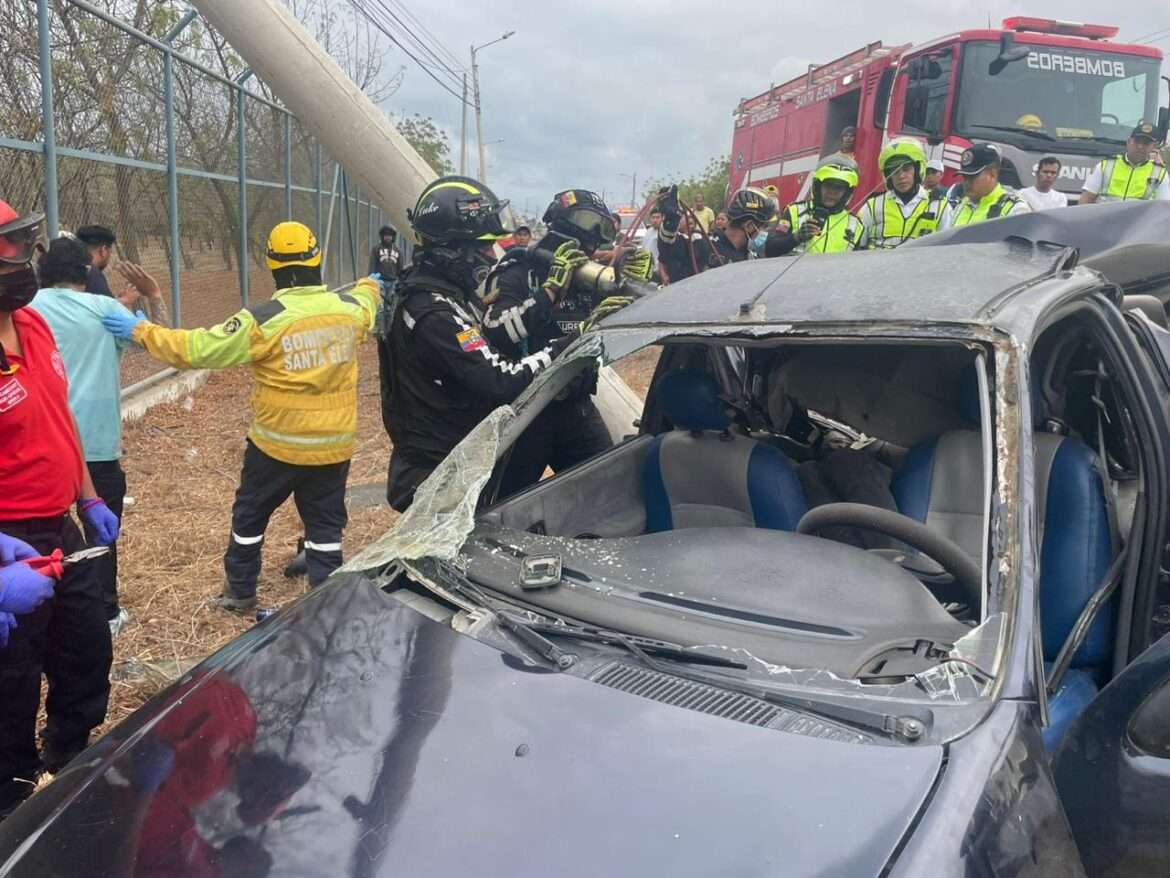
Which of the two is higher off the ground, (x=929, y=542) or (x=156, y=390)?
(x=929, y=542)

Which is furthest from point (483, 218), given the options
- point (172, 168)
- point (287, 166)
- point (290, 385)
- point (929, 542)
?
point (287, 166)

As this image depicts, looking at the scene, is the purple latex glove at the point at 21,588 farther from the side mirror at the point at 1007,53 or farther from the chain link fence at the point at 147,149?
the side mirror at the point at 1007,53

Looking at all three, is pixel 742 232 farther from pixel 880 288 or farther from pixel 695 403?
pixel 880 288

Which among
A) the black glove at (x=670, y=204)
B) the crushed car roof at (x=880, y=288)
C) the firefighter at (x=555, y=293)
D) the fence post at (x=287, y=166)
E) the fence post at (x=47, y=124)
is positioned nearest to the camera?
the crushed car roof at (x=880, y=288)

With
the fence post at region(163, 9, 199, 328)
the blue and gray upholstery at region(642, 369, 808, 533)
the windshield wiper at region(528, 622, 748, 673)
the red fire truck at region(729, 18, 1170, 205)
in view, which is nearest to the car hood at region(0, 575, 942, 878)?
the windshield wiper at region(528, 622, 748, 673)

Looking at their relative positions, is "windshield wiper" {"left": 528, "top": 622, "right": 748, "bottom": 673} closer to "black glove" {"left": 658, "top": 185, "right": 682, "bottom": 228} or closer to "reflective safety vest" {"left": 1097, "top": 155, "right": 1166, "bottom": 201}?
"black glove" {"left": 658, "top": 185, "right": 682, "bottom": 228}

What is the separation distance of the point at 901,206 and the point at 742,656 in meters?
5.47

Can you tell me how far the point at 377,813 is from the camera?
4.86 ft

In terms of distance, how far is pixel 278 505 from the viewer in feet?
14.3

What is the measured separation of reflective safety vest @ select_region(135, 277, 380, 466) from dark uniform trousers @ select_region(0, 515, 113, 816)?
3.67 feet

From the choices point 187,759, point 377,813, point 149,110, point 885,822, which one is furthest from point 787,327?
point 149,110

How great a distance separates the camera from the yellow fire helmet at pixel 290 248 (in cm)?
409

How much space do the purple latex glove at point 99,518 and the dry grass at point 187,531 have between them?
76 cm

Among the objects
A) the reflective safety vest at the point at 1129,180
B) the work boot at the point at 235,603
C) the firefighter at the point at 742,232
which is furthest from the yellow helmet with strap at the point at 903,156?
the work boot at the point at 235,603
